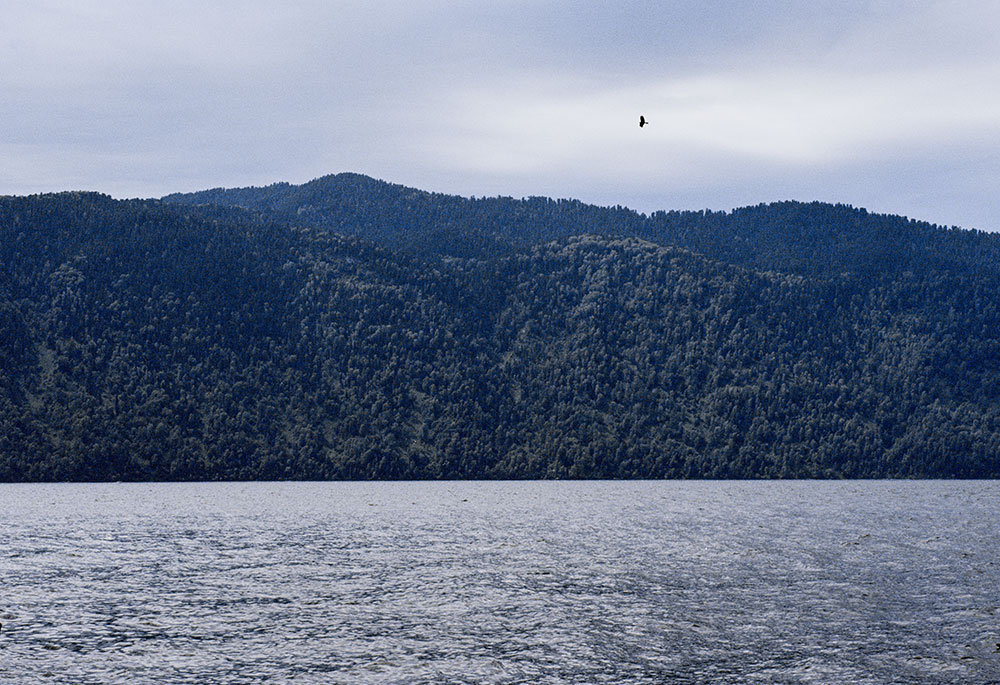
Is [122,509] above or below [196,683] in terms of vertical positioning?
below

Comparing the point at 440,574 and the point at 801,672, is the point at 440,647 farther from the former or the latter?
the point at 440,574

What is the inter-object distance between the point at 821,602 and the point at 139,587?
3692 centimetres

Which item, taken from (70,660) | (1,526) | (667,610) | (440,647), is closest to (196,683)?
(70,660)

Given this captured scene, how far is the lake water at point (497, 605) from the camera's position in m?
39.1

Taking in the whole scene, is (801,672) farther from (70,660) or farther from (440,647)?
(70,660)

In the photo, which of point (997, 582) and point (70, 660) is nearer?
point (70, 660)

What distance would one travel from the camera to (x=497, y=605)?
5491cm

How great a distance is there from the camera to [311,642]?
1736 inches

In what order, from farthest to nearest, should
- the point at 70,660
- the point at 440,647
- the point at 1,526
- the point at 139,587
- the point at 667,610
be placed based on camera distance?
the point at 1,526, the point at 139,587, the point at 667,610, the point at 440,647, the point at 70,660

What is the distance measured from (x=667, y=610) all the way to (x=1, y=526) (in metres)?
88.1

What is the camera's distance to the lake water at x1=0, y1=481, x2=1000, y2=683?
128 feet

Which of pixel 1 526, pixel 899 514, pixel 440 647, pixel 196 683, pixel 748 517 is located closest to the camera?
pixel 196 683

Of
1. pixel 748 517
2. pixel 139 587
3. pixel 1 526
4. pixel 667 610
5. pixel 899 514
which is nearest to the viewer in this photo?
pixel 667 610

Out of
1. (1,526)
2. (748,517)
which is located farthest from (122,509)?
(748,517)
